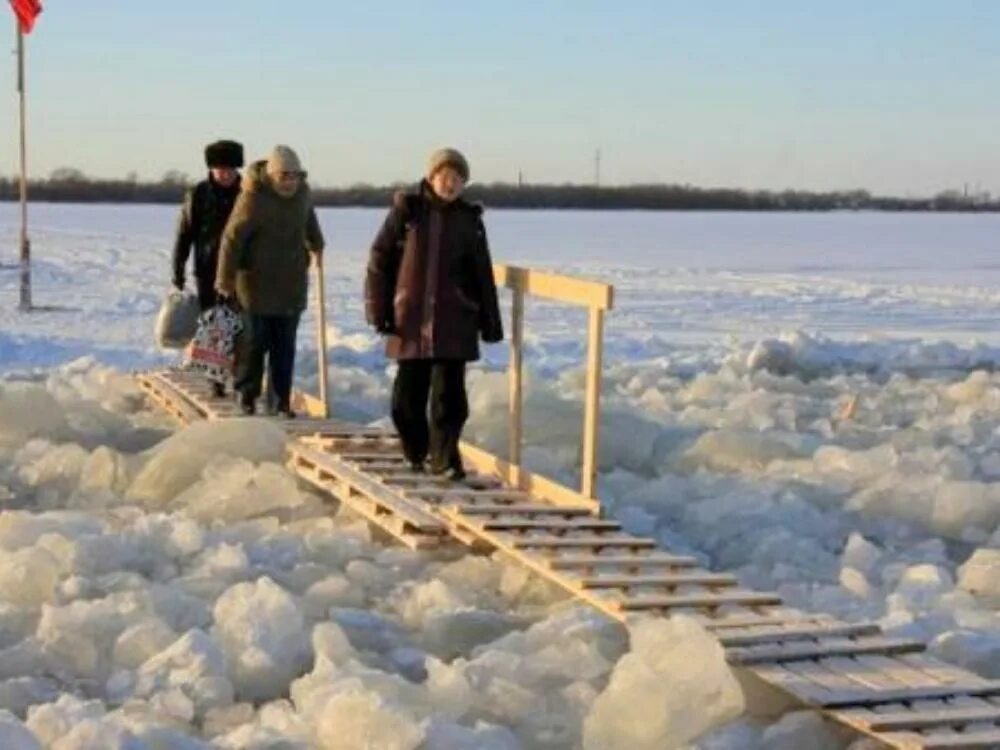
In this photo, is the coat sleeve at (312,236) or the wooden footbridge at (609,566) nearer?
the wooden footbridge at (609,566)

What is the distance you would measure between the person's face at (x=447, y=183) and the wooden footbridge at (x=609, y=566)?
1.86 feet

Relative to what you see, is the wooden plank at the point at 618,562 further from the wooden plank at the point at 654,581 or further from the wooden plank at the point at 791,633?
the wooden plank at the point at 791,633

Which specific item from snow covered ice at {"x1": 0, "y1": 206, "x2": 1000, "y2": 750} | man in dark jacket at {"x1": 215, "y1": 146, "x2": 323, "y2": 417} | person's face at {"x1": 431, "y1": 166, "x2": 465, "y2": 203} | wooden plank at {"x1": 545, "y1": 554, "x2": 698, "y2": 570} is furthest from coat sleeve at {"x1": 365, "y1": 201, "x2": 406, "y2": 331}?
wooden plank at {"x1": 545, "y1": 554, "x2": 698, "y2": 570}

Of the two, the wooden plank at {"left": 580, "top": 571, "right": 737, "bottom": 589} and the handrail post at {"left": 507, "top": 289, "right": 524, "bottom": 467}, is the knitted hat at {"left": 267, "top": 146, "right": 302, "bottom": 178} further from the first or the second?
the wooden plank at {"left": 580, "top": 571, "right": 737, "bottom": 589}

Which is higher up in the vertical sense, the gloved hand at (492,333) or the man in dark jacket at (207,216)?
the man in dark jacket at (207,216)

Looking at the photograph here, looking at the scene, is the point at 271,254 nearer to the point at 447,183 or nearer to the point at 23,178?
the point at 447,183

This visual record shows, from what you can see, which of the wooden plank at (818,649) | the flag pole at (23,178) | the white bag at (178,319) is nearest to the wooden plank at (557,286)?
the wooden plank at (818,649)

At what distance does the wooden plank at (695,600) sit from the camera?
5281 millimetres

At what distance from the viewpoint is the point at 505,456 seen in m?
8.88

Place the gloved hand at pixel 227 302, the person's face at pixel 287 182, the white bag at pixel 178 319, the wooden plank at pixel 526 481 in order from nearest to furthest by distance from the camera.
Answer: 1. the wooden plank at pixel 526 481
2. the person's face at pixel 287 182
3. the gloved hand at pixel 227 302
4. the white bag at pixel 178 319

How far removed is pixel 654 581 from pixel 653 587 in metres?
0.02

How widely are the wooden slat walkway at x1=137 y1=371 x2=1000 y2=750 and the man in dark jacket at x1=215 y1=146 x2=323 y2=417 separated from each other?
1.98ft

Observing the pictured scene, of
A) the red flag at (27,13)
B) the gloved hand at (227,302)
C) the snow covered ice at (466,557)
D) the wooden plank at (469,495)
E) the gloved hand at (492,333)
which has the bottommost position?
the snow covered ice at (466,557)

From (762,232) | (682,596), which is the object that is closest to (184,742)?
(682,596)
